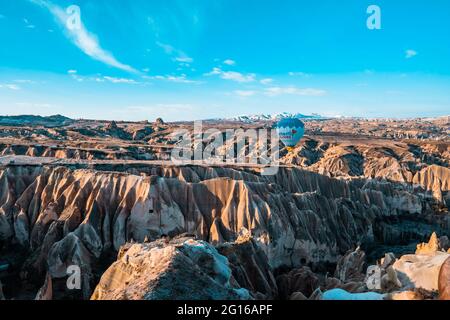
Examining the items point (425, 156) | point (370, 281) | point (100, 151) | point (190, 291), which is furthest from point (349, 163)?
point (190, 291)

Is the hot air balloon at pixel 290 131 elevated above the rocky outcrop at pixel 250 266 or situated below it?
above

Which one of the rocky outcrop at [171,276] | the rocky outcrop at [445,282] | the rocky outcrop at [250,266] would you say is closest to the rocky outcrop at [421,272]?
the rocky outcrop at [445,282]

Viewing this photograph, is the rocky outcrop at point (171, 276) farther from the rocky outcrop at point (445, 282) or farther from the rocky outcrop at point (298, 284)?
the rocky outcrop at point (298, 284)

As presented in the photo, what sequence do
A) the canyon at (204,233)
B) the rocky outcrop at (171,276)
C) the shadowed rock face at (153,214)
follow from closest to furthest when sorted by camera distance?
the rocky outcrop at (171,276) < the canyon at (204,233) < the shadowed rock face at (153,214)

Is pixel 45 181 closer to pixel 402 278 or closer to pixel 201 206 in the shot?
pixel 201 206

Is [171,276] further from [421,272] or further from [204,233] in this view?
[204,233]

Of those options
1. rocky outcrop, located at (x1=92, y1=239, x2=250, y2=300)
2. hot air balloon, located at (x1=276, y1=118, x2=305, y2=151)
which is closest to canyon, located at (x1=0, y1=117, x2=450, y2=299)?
rocky outcrop, located at (x1=92, y1=239, x2=250, y2=300)

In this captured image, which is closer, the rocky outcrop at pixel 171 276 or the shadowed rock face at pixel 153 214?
the rocky outcrop at pixel 171 276

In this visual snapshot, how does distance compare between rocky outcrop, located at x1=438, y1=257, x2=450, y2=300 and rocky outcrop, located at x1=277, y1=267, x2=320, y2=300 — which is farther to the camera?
rocky outcrop, located at x1=277, y1=267, x2=320, y2=300

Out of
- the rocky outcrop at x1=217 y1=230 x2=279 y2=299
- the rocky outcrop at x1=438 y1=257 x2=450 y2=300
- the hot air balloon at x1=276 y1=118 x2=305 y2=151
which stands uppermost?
the hot air balloon at x1=276 y1=118 x2=305 y2=151

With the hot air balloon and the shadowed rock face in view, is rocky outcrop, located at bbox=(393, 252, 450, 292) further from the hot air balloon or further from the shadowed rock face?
the hot air balloon
